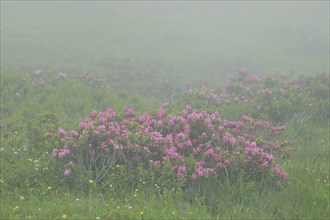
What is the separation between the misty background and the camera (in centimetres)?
2345

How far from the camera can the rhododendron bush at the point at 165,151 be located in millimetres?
7402

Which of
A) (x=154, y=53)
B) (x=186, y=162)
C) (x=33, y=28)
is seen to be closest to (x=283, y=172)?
(x=186, y=162)

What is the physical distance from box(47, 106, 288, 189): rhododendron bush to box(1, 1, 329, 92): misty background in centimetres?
1031

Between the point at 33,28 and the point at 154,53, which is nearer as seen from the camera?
the point at 154,53

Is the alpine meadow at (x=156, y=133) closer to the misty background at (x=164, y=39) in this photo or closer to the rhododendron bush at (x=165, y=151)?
the rhododendron bush at (x=165, y=151)

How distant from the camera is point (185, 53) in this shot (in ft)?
98.3

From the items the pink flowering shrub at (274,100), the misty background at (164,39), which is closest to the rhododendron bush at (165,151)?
the pink flowering shrub at (274,100)

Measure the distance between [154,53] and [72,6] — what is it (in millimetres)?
14957

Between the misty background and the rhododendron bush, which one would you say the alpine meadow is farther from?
the misty background

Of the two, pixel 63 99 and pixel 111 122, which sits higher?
pixel 111 122

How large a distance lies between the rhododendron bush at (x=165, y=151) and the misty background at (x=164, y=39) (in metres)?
10.3

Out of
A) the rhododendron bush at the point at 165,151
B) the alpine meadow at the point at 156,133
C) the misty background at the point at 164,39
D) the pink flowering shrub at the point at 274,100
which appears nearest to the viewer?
the alpine meadow at the point at 156,133

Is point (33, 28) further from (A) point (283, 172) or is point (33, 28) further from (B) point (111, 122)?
(A) point (283, 172)

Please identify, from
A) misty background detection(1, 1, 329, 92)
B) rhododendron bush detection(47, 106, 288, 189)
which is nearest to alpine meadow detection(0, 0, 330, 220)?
rhododendron bush detection(47, 106, 288, 189)
